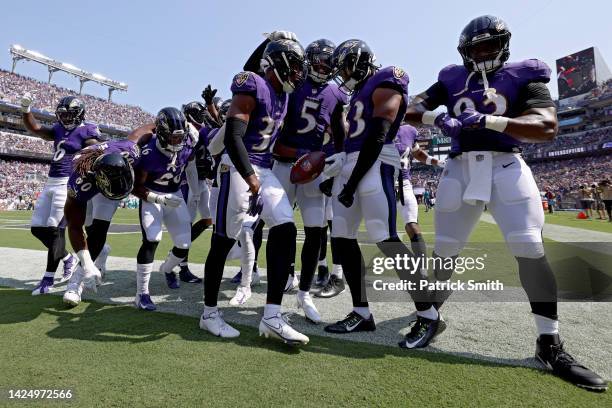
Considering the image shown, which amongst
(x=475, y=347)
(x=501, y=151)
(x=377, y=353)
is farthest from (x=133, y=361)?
(x=501, y=151)

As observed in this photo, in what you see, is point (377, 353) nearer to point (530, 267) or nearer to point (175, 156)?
point (530, 267)

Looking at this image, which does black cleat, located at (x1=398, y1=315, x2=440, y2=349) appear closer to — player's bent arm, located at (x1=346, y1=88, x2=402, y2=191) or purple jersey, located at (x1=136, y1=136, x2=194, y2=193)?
player's bent arm, located at (x1=346, y1=88, x2=402, y2=191)

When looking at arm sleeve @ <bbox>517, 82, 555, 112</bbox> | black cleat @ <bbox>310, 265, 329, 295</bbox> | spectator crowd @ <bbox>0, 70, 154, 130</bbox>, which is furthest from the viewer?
spectator crowd @ <bbox>0, 70, 154, 130</bbox>

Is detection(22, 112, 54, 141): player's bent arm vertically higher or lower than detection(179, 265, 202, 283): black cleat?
higher

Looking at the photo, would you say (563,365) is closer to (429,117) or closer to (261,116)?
(429,117)

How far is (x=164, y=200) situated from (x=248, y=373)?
2.31 m

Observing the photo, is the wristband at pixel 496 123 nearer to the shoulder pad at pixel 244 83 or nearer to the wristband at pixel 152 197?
the shoulder pad at pixel 244 83

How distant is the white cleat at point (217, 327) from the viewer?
292 cm

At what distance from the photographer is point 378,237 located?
3051mm

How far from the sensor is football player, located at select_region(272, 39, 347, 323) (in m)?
3.63

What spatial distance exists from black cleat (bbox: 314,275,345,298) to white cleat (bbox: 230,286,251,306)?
78 cm

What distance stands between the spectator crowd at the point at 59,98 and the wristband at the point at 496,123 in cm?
5361

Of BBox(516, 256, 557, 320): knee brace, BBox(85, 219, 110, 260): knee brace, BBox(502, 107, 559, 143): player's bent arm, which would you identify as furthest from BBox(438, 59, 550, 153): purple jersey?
BBox(85, 219, 110, 260): knee brace

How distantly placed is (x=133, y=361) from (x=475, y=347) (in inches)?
92.4
